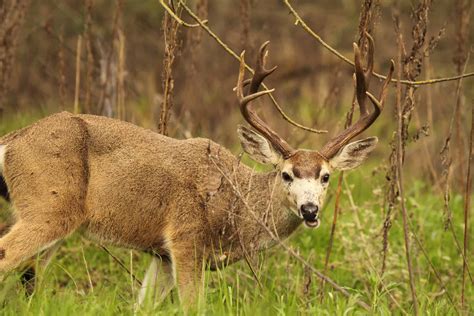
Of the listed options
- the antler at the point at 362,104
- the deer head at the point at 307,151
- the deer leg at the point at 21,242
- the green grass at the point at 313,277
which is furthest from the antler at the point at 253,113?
the deer leg at the point at 21,242

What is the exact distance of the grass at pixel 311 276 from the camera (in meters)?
5.40

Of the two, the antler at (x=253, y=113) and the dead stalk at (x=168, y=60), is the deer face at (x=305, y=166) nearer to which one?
the antler at (x=253, y=113)

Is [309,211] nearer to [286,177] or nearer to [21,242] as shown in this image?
[286,177]

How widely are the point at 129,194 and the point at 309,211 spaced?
1.20 metres

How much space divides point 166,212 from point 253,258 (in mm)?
642

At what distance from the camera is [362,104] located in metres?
6.57

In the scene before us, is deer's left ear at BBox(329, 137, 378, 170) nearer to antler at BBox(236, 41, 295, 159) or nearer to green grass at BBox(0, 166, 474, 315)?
antler at BBox(236, 41, 295, 159)

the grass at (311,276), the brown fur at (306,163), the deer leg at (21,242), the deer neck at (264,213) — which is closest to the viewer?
the grass at (311,276)

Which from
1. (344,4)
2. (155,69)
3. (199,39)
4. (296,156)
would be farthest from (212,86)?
(296,156)

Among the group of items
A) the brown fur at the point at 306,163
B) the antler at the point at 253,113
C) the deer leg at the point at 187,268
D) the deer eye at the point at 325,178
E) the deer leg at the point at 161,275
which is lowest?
the deer leg at the point at 161,275

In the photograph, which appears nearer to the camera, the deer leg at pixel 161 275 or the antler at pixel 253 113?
the antler at pixel 253 113

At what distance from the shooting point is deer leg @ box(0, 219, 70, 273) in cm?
600

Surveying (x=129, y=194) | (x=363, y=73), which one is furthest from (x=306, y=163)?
(x=129, y=194)

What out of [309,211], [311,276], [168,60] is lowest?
[311,276]
